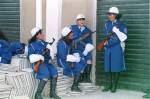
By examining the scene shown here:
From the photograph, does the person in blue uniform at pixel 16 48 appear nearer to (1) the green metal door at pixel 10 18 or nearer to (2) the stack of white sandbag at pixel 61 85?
(2) the stack of white sandbag at pixel 61 85

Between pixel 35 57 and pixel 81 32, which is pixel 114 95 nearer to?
pixel 81 32

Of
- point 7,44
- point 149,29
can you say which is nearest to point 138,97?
point 149,29

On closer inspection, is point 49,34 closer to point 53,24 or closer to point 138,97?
point 53,24

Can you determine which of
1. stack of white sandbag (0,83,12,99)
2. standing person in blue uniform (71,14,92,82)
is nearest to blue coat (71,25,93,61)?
standing person in blue uniform (71,14,92,82)

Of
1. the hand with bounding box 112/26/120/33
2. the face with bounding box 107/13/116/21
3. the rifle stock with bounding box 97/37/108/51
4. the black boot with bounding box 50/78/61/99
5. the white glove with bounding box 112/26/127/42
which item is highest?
the face with bounding box 107/13/116/21

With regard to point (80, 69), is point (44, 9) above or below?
above

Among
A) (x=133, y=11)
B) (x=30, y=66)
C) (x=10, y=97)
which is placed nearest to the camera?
(x=10, y=97)

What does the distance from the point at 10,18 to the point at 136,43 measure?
9.23 ft

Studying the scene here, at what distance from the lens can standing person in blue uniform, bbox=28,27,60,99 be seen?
27.2 ft

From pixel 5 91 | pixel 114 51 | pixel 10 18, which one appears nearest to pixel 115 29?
pixel 114 51

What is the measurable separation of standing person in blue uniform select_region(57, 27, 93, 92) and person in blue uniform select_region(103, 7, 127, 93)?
1.29 ft

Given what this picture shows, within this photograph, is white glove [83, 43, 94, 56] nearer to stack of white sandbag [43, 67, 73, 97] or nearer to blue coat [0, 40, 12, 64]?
stack of white sandbag [43, 67, 73, 97]

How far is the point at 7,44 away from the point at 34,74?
826 millimetres

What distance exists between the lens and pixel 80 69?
9039mm
